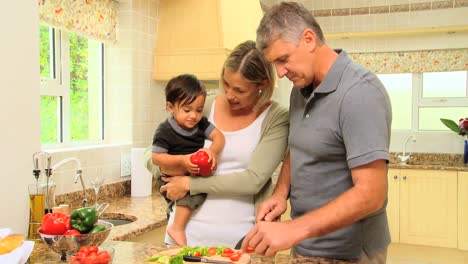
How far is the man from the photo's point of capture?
130 cm

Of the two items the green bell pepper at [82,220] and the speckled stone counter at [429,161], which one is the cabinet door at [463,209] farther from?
the green bell pepper at [82,220]

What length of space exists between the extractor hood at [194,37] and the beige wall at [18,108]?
1.42 meters

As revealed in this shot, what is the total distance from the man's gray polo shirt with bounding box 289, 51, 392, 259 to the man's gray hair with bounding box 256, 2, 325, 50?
157 mm

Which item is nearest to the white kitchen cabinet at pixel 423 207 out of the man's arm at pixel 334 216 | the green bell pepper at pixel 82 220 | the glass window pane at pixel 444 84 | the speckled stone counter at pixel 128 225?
the glass window pane at pixel 444 84

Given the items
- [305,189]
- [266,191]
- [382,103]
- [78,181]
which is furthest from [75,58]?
[382,103]

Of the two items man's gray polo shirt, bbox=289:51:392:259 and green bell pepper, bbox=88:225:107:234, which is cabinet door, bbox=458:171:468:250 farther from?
green bell pepper, bbox=88:225:107:234

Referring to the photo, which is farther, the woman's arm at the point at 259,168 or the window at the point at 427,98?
the window at the point at 427,98

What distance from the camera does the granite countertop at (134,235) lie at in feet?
5.06

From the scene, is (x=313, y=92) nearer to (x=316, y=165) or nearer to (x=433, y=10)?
(x=316, y=165)

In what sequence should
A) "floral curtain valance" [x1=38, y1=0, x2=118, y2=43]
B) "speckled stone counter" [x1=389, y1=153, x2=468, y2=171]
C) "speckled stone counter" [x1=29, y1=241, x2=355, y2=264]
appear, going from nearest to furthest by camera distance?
"speckled stone counter" [x1=29, y1=241, x2=355, y2=264] → "floral curtain valance" [x1=38, y1=0, x2=118, y2=43] → "speckled stone counter" [x1=389, y1=153, x2=468, y2=171]

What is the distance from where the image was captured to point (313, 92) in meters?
1.47

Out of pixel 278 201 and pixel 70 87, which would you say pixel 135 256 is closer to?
pixel 278 201

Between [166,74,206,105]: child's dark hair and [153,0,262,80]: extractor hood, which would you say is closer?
[166,74,206,105]: child's dark hair

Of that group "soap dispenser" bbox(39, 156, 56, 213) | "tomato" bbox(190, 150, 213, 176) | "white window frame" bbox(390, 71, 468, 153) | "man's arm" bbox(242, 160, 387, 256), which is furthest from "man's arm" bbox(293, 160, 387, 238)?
"white window frame" bbox(390, 71, 468, 153)
